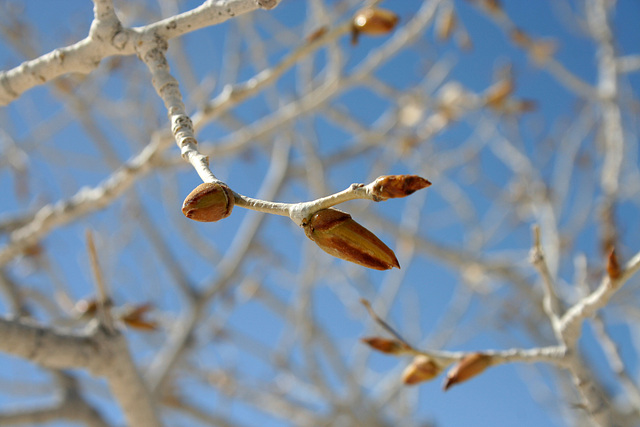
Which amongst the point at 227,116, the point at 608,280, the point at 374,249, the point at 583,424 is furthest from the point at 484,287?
the point at 374,249

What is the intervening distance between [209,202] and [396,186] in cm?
23

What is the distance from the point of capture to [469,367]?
1.00 m

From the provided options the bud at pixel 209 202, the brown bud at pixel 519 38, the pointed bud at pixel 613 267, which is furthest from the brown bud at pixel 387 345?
the brown bud at pixel 519 38

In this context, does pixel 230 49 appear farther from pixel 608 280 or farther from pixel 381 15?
pixel 608 280

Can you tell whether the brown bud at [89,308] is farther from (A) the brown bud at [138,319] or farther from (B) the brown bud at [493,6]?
(B) the brown bud at [493,6]

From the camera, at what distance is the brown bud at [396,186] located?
0.58 metres

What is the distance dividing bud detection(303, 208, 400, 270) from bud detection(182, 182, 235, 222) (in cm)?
10

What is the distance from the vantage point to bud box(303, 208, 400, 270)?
2.13 ft

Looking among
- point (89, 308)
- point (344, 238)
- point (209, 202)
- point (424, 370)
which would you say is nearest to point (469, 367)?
point (424, 370)

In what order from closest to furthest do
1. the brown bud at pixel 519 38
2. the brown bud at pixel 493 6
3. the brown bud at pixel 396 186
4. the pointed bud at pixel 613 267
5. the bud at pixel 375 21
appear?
1. the brown bud at pixel 396 186
2. the pointed bud at pixel 613 267
3. the bud at pixel 375 21
4. the brown bud at pixel 493 6
5. the brown bud at pixel 519 38

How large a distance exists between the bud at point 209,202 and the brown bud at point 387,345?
0.54m

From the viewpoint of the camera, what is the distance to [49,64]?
35.7 inches

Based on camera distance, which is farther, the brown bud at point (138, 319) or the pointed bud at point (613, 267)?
the brown bud at point (138, 319)

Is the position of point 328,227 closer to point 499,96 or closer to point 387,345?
point 387,345
